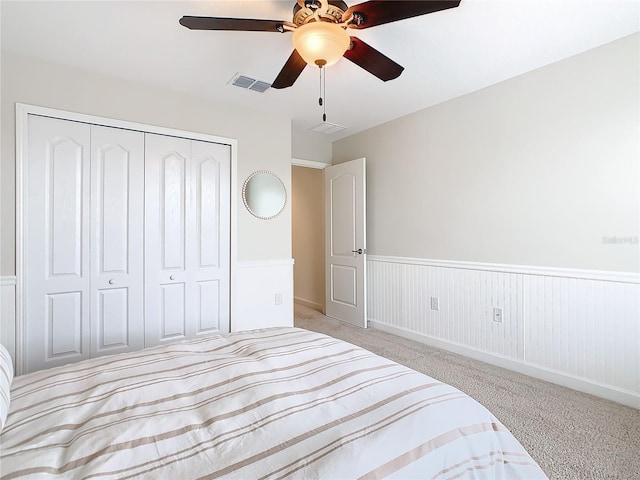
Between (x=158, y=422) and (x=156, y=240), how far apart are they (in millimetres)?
2266

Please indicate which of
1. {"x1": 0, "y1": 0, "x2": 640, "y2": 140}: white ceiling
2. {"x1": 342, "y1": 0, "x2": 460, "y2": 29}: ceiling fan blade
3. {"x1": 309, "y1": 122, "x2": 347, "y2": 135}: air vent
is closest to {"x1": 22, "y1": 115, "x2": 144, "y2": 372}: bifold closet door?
{"x1": 0, "y1": 0, "x2": 640, "y2": 140}: white ceiling

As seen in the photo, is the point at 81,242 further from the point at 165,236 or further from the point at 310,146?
the point at 310,146

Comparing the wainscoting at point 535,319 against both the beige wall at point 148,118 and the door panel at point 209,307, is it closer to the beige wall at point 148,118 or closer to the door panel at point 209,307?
the beige wall at point 148,118

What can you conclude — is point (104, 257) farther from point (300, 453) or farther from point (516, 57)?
point (516, 57)

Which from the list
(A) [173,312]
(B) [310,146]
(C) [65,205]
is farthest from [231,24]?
(B) [310,146]

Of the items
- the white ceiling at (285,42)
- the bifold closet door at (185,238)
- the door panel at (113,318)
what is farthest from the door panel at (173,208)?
the white ceiling at (285,42)

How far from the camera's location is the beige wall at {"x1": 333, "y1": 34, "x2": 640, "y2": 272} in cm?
232

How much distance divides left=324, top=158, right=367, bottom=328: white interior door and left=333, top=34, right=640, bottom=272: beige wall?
14.9 inches

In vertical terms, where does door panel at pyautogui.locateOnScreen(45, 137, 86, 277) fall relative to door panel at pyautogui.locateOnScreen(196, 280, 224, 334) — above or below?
above

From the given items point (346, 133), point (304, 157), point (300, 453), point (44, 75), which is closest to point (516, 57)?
point (346, 133)

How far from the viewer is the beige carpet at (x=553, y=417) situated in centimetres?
172

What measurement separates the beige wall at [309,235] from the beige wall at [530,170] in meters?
1.54

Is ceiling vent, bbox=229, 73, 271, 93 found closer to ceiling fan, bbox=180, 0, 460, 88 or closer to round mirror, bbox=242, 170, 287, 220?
round mirror, bbox=242, 170, 287, 220

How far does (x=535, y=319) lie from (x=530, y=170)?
121 cm
